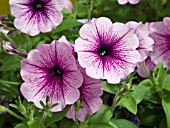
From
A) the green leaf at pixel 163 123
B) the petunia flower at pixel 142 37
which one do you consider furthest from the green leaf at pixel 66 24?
the green leaf at pixel 163 123

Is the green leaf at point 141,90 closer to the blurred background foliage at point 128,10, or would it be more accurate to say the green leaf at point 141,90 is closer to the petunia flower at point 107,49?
the petunia flower at point 107,49

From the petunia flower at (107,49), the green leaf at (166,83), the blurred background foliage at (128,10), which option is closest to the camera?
the petunia flower at (107,49)

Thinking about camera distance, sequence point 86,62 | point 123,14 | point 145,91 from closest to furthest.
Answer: point 86,62 < point 145,91 < point 123,14

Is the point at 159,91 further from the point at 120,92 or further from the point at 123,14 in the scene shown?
the point at 123,14

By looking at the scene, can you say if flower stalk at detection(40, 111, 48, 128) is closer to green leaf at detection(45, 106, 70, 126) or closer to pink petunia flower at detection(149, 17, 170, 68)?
green leaf at detection(45, 106, 70, 126)

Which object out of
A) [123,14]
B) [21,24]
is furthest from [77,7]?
[21,24]

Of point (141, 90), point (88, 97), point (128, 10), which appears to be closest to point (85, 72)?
point (88, 97)

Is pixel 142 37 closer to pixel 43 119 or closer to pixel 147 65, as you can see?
pixel 147 65

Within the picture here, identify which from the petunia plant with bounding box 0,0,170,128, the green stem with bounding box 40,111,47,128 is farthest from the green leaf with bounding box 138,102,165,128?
the green stem with bounding box 40,111,47,128
